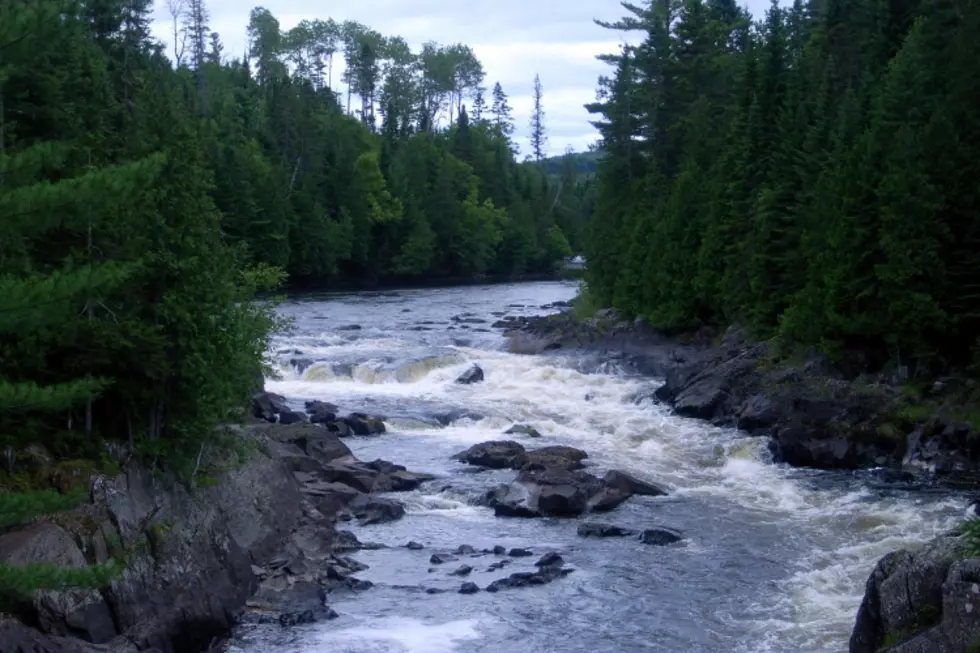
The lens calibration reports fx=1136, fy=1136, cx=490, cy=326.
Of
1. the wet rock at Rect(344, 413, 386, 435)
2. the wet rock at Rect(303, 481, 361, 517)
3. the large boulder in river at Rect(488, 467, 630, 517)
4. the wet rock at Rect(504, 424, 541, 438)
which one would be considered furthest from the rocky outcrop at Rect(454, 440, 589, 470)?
the wet rock at Rect(303, 481, 361, 517)

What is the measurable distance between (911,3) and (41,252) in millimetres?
40606

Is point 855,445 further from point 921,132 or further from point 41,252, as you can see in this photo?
point 41,252

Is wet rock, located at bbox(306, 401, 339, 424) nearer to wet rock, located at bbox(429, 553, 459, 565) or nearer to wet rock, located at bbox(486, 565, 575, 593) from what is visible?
wet rock, located at bbox(429, 553, 459, 565)

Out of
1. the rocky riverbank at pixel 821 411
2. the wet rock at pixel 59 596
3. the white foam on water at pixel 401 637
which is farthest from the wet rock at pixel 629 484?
the wet rock at pixel 59 596

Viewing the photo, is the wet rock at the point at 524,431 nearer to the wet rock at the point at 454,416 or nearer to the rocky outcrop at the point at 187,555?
the wet rock at the point at 454,416

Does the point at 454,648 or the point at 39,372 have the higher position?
the point at 39,372

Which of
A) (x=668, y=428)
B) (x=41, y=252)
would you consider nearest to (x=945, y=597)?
(x=41, y=252)

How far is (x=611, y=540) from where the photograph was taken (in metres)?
24.2

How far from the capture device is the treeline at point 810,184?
32594mm

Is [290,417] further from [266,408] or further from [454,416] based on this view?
[454,416]

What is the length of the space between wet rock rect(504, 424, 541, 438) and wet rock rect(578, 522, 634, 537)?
9.37 metres

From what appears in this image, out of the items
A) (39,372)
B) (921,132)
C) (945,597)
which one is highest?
(921,132)

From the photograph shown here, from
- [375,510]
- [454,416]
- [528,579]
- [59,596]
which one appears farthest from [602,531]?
[454,416]

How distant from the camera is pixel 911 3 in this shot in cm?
4912
